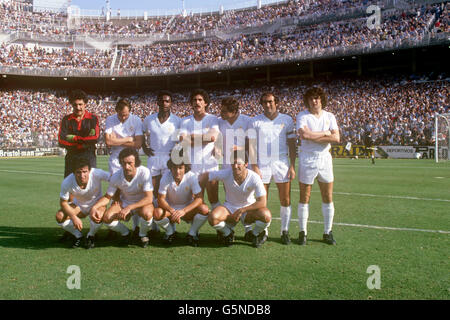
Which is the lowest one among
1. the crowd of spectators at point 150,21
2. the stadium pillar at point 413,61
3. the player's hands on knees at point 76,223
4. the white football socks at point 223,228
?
the white football socks at point 223,228

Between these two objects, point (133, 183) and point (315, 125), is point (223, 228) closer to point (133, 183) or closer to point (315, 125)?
point (133, 183)

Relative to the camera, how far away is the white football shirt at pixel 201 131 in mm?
5922

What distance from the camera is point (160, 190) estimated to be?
546cm

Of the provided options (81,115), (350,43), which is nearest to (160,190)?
(81,115)

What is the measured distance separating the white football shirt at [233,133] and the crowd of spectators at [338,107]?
20.5 meters

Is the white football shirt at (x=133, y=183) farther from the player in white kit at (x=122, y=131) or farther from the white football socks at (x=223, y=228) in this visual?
the white football socks at (x=223, y=228)

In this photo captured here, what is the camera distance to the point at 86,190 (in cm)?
550

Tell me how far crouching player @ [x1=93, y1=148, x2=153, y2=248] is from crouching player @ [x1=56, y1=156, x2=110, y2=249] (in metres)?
0.15

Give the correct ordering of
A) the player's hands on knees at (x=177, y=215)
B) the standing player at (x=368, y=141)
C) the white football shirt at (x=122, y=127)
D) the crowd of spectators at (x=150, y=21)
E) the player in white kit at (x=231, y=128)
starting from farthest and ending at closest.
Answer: the crowd of spectators at (x=150, y=21)
the standing player at (x=368, y=141)
the white football shirt at (x=122, y=127)
the player in white kit at (x=231, y=128)
the player's hands on knees at (x=177, y=215)

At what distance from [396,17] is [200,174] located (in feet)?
111

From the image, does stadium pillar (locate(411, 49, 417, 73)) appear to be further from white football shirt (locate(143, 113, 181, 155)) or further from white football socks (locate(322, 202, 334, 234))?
white football shirt (locate(143, 113, 181, 155))

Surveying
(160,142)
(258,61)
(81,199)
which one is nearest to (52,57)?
(258,61)

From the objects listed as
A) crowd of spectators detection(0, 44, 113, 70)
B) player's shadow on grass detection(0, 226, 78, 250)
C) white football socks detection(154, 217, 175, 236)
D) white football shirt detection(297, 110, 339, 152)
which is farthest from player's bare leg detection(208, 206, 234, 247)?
crowd of spectators detection(0, 44, 113, 70)

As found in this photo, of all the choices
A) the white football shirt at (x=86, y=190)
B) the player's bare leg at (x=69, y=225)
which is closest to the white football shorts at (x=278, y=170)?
the white football shirt at (x=86, y=190)
